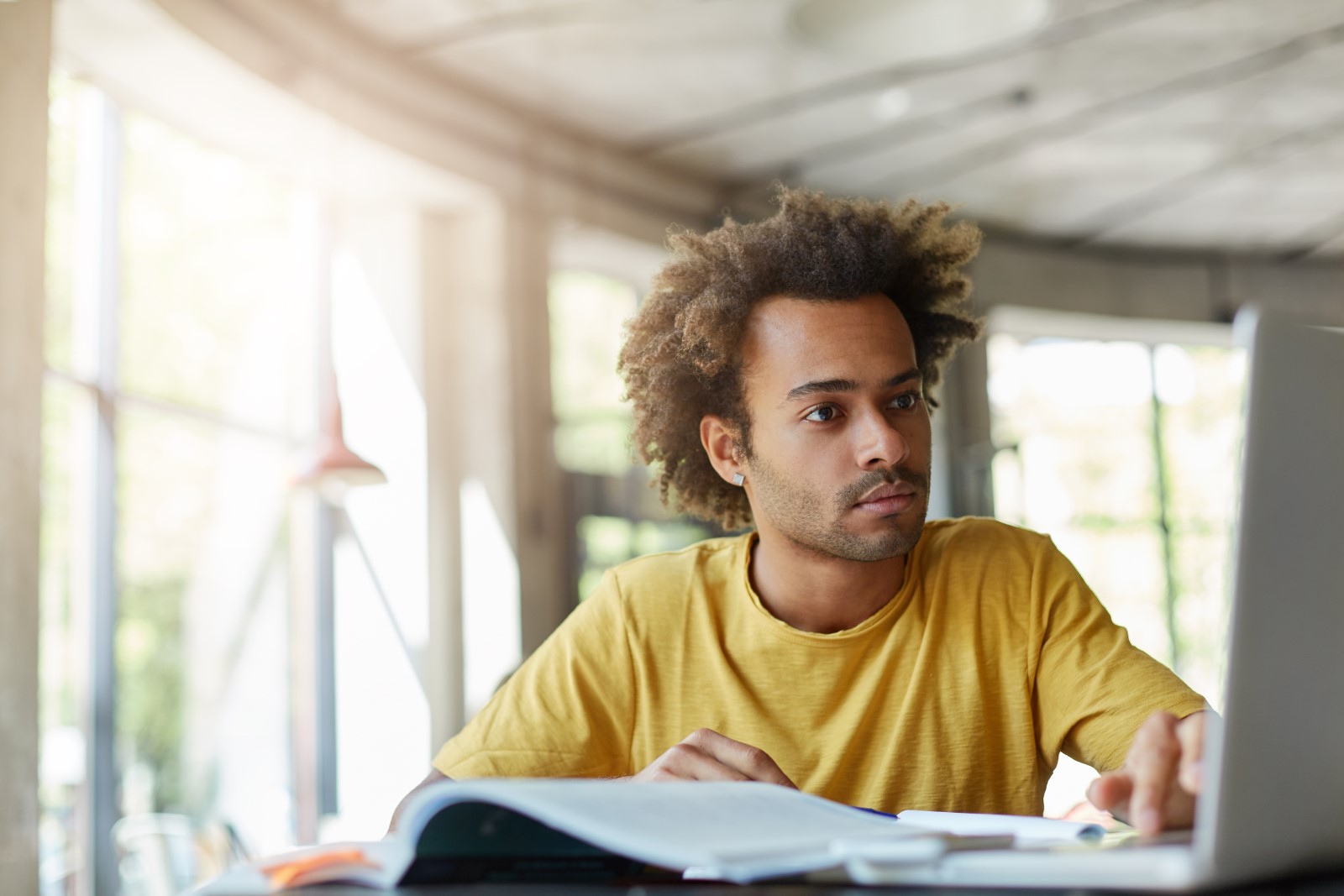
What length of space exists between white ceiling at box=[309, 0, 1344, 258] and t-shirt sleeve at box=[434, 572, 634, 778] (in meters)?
3.73

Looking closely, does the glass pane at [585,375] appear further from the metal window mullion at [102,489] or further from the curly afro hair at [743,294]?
the curly afro hair at [743,294]

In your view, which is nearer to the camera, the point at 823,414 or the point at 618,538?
the point at 823,414

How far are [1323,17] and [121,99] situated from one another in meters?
5.08

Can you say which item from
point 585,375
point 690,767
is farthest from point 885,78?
point 690,767

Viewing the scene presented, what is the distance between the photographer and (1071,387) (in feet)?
30.9

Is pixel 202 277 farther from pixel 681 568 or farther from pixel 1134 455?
pixel 1134 455

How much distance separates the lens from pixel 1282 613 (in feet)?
2.39

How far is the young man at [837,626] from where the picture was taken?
1.64 meters

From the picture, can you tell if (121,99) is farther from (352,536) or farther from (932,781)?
(932,781)

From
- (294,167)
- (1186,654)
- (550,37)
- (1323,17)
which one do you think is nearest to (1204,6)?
(1323,17)

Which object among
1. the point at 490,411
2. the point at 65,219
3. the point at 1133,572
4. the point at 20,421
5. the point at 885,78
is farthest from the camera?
the point at 1133,572

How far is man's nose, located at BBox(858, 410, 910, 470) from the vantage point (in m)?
1.74

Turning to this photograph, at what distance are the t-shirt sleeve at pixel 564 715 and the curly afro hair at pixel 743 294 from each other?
0.46m

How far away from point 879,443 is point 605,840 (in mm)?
1082
